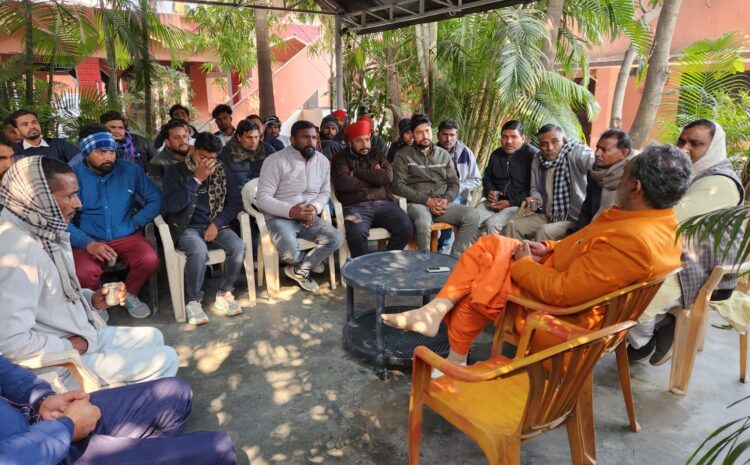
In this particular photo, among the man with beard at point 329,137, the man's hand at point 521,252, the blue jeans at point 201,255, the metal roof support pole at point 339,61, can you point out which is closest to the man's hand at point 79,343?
the blue jeans at point 201,255

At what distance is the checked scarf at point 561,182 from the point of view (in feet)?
15.1

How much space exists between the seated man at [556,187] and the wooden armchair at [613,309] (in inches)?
79.9

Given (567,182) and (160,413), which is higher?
(567,182)

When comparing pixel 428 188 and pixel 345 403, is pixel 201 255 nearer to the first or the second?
pixel 345 403

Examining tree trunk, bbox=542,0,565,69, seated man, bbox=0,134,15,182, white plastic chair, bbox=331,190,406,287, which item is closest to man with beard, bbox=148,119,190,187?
seated man, bbox=0,134,15,182

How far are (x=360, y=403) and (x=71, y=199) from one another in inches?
72.6

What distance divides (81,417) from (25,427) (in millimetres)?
169

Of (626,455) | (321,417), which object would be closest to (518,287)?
(626,455)

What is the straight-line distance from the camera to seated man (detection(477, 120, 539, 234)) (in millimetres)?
5145

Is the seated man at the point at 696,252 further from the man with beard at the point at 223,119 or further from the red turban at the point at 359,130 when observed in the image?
the man with beard at the point at 223,119

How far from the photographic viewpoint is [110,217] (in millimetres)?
4039

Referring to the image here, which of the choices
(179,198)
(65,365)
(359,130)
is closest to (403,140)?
(359,130)

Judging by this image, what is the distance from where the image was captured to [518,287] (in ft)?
9.00

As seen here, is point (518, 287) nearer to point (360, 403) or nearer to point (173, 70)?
point (360, 403)
